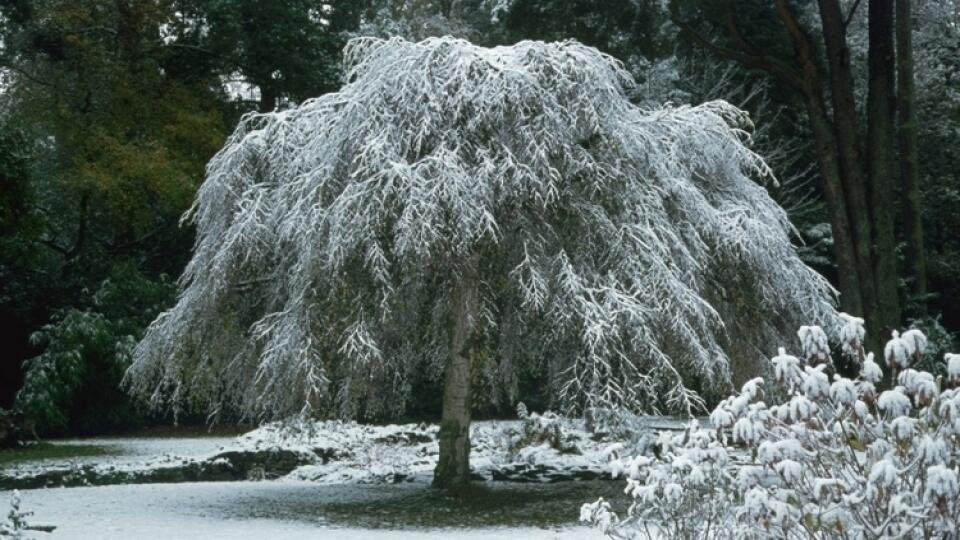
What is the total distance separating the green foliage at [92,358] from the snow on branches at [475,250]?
6.58 metres

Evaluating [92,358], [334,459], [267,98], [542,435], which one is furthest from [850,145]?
[267,98]

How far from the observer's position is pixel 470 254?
8039 mm

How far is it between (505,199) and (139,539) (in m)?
3.34

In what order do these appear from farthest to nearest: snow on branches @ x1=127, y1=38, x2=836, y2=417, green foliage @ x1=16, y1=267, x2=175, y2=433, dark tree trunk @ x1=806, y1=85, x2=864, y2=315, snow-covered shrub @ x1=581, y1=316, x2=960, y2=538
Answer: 1. green foliage @ x1=16, y1=267, x2=175, y2=433
2. dark tree trunk @ x1=806, y1=85, x2=864, y2=315
3. snow on branches @ x1=127, y1=38, x2=836, y2=417
4. snow-covered shrub @ x1=581, y1=316, x2=960, y2=538

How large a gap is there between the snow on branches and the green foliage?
658 centimetres

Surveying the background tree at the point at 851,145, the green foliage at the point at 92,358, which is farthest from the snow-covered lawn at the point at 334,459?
the background tree at the point at 851,145

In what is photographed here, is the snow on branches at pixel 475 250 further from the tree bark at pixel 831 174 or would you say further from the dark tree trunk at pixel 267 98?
the dark tree trunk at pixel 267 98

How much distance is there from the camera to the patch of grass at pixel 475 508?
25.1 ft

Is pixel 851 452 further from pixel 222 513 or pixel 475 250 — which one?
pixel 222 513

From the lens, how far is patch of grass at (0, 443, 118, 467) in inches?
527

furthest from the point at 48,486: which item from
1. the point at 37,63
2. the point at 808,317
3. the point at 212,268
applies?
the point at 37,63

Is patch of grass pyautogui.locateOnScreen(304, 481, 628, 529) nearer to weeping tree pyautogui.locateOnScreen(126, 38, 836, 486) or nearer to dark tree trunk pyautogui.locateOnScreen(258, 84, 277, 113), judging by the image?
weeping tree pyautogui.locateOnScreen(126, 38, 836, 486)

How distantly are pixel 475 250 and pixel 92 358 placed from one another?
1010 centimetres

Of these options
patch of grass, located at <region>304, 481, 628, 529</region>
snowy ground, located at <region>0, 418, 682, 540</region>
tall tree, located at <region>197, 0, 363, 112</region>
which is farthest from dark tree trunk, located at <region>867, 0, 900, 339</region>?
tall tree, located at <region>197, 0, 363, 112</region>
